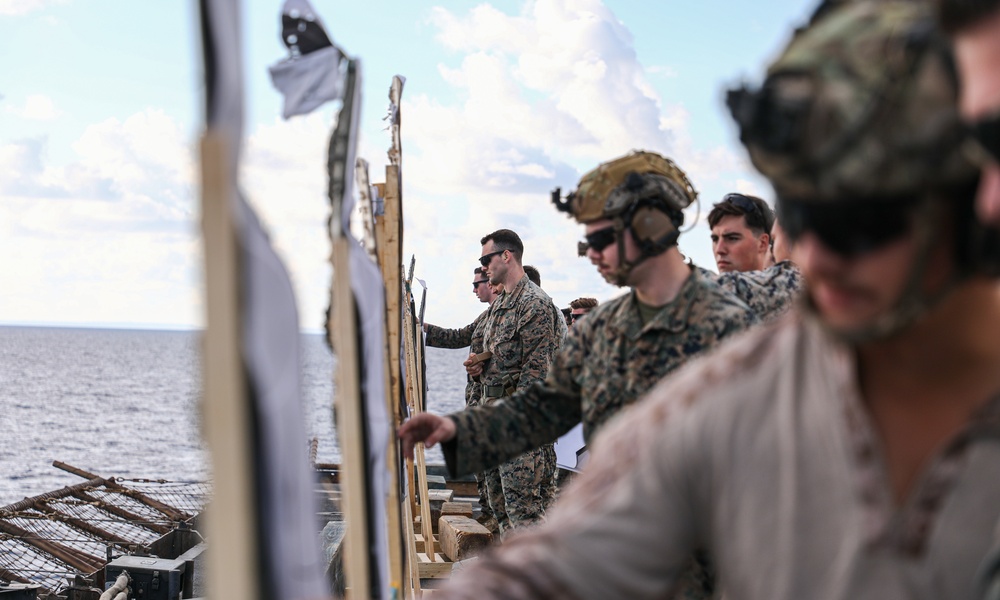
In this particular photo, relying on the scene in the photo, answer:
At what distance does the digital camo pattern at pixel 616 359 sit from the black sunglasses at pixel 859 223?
2.18 meters

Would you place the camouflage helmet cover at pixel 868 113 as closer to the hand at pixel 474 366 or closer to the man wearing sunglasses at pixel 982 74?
the man wearing sunglasses at pixel 982 74

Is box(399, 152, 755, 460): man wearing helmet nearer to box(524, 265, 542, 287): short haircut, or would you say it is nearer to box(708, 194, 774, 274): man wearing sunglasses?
box(708, 194, 774, 274): man wearing sunglasses

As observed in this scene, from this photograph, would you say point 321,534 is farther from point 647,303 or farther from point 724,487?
point 724,487

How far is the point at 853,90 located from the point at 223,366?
3.29 ft

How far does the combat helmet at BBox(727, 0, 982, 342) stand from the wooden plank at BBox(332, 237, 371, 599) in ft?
4.36

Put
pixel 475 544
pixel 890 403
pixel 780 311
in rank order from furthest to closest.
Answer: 1. pixel 475 544
2. pixel 780 311
3. pixel 890 403

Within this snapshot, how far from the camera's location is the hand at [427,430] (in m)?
3.53

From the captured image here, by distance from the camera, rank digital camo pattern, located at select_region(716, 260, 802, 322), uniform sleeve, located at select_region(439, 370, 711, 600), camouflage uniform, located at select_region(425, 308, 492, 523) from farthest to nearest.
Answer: camouflage uniform, located at select_region(425, 308, 492, 523) → digital camo pattern, located at select_region(716, 260, 802, 322) → uniform sleeve, located at select_region(439, 370, 711, 600)

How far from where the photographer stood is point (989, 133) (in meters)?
1.50

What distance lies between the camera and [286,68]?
2.82 m

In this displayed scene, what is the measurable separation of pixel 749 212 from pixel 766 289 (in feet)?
3.53

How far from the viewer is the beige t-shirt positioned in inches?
65.0

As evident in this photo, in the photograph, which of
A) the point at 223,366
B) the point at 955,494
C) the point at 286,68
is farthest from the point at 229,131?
the point at 286,68

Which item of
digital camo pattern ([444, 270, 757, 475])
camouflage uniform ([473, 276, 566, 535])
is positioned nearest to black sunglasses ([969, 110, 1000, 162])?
digital camo pattern ([444, 270, 757, 475])
